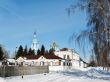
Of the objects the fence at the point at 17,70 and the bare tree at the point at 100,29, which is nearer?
the bare tree at the point at 100,29

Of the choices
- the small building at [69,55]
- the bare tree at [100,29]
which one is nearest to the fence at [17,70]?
the bare tree at [100,29]

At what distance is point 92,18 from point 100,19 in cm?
69

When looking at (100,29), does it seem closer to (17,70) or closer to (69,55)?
(17,70)

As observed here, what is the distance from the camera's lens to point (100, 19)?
25.2 metres

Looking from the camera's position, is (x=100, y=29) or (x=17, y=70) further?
(x=17, y=70)

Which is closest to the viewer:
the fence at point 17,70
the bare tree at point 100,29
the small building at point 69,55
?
the bare tree at point 100,29

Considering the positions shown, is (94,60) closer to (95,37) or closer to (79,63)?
(95,37)

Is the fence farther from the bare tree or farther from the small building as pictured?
the small building

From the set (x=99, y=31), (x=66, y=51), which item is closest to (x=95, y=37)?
(x=99, y=31)

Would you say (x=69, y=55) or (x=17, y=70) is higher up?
(x=69, y=55)

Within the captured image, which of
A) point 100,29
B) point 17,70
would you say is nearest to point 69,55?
point 17,70

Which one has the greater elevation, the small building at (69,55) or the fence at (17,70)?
A: the small building at (69,55)

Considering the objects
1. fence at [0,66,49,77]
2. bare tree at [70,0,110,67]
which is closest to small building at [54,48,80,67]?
fence at [0,66,49,77]

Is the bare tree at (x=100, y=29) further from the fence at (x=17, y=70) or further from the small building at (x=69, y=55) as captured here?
the small building at (x=69, y=55)
